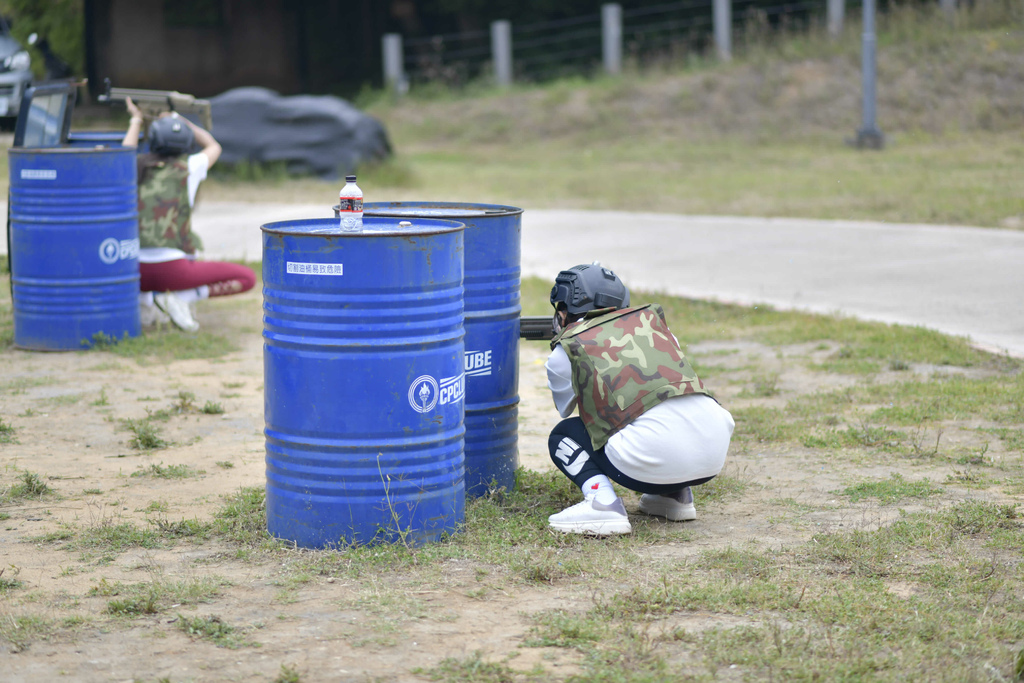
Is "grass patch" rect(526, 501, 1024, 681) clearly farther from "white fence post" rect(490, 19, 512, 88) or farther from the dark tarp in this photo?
"white fence post" rect(490, 19, 512, 88)

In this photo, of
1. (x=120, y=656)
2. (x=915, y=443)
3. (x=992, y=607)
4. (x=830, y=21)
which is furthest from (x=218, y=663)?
(x=830, y=21)

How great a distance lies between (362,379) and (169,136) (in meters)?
4.97

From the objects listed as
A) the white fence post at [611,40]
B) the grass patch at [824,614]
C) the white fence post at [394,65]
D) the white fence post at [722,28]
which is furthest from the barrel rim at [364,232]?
the white fence post at [394,65]

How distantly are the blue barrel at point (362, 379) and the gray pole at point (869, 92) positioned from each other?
15091 millimetres

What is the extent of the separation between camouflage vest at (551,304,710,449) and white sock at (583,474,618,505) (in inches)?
5.2

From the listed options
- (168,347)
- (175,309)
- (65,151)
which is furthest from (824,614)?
(175,309)

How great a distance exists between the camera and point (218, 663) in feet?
11.4

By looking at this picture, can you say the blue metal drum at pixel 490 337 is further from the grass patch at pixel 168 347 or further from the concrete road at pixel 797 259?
the concrete road at pixel 797 259

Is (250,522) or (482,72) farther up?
(482,72)

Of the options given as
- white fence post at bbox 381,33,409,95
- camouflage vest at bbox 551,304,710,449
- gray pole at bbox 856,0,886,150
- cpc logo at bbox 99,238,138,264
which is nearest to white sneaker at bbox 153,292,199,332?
cpc logo at bbox 99,238,138,264

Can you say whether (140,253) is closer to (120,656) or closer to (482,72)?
(120,656)

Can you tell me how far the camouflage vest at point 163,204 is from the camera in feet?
28.3

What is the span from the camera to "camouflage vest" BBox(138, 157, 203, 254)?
28.3 ft

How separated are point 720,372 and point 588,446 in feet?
10.2
